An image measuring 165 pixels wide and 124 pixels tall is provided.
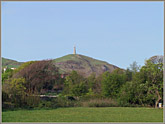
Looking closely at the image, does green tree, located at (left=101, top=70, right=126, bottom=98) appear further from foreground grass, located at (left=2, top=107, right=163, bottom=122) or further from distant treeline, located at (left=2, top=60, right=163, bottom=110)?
foreground grass, located at (left=2, top=107, right=163, bottom=122)

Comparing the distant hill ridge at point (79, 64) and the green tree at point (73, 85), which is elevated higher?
the distant hill ridge at point (79, 64)

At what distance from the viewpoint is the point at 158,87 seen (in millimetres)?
25062

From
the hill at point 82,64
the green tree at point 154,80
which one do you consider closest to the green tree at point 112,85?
the green tree at point 154,80

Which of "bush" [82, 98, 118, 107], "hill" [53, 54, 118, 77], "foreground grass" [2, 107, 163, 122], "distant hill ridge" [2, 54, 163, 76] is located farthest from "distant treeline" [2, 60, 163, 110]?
"hill" [53, 54, 118, 77]

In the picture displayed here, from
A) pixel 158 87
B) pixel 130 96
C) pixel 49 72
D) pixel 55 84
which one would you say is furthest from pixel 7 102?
pixel 55 84

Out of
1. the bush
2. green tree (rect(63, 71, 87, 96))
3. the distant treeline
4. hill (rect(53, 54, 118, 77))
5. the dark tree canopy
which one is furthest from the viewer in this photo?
hill (rect(53, 54, 118, 77))

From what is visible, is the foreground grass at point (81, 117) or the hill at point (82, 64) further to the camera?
the hill at point (82, 64)

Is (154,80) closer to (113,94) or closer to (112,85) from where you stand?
(113,94)

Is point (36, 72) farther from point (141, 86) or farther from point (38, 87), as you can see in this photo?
point (141, 86)

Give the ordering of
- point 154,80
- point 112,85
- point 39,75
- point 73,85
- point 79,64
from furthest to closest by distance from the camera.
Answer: point 79,64 < point 39,75 < point 73,85 < point 112,85 < point 154,80

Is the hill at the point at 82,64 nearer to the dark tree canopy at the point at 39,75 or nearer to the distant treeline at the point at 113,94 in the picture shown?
the dark tree canopy at the point at 39,75

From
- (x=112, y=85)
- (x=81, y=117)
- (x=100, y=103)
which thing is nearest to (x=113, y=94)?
(x=112, y=85)

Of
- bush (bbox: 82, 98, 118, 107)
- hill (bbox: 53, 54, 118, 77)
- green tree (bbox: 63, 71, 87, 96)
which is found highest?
hill (bbox: 53, 54, 118, 77)

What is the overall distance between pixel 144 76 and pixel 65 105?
724 centimetres
